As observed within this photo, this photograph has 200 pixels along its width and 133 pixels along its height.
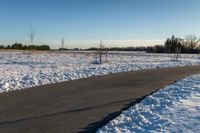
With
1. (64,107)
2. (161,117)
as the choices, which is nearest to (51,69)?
(64,107)

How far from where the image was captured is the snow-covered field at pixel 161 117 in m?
6.44

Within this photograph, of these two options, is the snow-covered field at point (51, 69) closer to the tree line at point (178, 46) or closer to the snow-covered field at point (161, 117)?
the snow-covered field at point (161, 117)

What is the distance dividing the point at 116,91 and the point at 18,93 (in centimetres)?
377

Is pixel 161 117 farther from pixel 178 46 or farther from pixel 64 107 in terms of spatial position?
pixel 178 46

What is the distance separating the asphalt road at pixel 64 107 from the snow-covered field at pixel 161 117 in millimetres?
408

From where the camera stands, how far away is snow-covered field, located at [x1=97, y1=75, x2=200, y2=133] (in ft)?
21.1

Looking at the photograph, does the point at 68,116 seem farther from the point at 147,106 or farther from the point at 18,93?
the point at 18,93

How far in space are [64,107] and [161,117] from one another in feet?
9.66

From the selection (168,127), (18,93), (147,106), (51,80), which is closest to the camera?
(168,127)

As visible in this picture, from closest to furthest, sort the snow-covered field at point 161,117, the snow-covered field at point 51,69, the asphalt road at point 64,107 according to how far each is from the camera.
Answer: the snow-covered field at point 161,117, the asphalt road at point 64,107, the snow-covered field at point 51,69

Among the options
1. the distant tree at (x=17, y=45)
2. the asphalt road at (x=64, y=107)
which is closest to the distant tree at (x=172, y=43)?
the distant tree at (x=17, y=45)

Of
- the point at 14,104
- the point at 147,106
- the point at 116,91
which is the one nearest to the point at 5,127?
the point at 14,104

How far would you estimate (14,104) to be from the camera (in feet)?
30.3

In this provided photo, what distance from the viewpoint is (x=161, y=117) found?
743 cm
